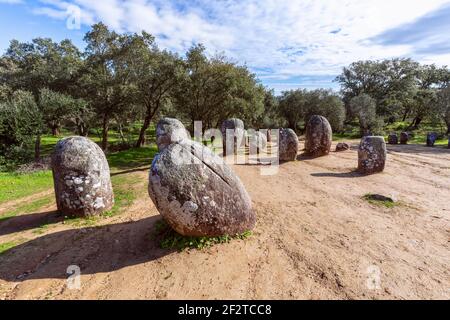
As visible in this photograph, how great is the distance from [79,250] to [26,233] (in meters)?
2.42

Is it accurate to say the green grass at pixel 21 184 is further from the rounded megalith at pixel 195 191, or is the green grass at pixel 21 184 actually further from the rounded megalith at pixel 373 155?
the rounded megalith at pixel 373 155

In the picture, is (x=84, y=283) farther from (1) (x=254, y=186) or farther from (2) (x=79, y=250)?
(1) (x=254, y=186)

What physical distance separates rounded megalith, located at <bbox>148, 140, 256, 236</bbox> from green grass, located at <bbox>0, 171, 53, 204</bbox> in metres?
8.57

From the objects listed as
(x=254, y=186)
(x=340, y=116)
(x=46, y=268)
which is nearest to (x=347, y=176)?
(x=254, y=186)

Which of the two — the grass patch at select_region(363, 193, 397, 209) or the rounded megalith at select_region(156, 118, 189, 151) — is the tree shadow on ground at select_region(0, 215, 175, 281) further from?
the rounded megalith at select_region(156, 118, 189, 151)

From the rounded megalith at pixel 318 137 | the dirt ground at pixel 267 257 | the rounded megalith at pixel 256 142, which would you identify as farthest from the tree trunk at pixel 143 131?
the dirt ground at pixel 267 257

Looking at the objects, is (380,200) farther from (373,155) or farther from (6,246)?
(6,246)

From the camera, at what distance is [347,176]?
Answer: 12.9 meters

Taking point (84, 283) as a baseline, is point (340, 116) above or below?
above

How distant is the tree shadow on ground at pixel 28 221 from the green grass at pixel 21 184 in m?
2.55

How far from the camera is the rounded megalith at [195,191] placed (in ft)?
18.6

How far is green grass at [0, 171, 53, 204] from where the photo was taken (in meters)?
10.9

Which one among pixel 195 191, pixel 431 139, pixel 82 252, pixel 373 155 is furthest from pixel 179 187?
pixel 431 139

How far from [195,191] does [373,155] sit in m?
11.1
